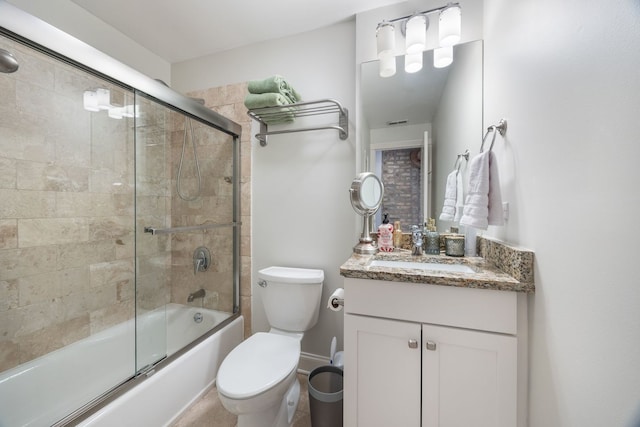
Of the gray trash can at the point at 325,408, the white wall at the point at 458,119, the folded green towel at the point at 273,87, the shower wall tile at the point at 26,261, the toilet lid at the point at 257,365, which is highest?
the folded green towel at the point at 273,87

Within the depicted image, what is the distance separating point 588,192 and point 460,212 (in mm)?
777

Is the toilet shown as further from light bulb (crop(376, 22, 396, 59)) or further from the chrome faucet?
light bulb (crop(376, 22, 396, 59))

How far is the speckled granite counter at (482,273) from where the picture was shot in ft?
2.73

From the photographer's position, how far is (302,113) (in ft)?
5.65

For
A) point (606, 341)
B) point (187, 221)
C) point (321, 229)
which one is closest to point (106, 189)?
point (187, 221)

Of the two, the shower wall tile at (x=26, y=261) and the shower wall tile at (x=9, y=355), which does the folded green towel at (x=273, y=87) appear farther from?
the shower wall tile at (x=9, y=355)

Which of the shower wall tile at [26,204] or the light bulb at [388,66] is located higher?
the light bulb at [388,66]

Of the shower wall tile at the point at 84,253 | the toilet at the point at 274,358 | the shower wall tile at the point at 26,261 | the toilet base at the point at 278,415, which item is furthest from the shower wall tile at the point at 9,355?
the toilet base at the point at 278,415

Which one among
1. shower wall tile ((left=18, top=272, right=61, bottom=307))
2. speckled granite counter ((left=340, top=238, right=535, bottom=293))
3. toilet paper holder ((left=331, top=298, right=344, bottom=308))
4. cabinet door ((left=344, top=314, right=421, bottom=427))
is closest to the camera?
speckled granite counter ((left=340, top=238, right=535, bottom=293))

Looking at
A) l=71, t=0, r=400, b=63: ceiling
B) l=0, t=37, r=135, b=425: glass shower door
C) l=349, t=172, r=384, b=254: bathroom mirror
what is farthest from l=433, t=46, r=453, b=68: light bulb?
l=0, t=37, r=135, b=425: glass shower door

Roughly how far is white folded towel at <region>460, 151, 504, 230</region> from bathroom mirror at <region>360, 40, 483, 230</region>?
13.5 inches

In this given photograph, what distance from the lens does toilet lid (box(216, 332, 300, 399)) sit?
1.03m

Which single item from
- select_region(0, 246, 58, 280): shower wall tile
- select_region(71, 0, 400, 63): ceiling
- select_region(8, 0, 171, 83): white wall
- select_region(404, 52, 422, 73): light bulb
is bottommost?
Answer: select_region(0, 246, 58, 280): shower wall tile

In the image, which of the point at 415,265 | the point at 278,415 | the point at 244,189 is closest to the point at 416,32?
the point at 415,265
